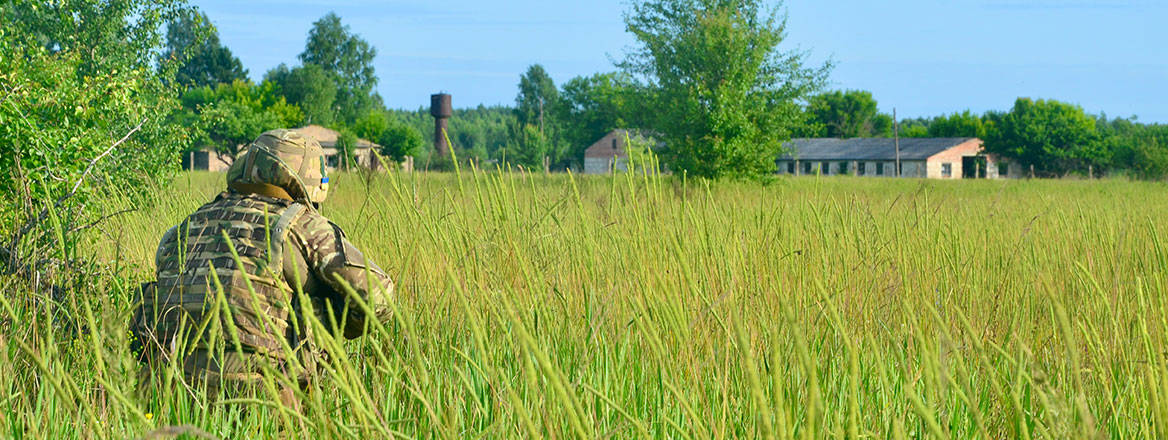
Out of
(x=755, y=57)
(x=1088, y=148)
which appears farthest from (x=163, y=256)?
(x=1088, y=148)

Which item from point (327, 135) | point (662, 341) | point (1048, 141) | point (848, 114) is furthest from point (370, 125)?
point (662, 341)

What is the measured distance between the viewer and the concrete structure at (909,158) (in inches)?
2443

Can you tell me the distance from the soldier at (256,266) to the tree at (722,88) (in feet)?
60.1

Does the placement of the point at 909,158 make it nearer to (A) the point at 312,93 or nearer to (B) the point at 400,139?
(B) the point at 400,139

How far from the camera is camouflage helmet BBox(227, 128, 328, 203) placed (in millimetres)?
2791

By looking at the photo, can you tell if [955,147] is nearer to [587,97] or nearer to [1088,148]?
[1088,148]

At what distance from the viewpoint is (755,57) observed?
22.3 m

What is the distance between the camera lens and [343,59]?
6219 centimetres

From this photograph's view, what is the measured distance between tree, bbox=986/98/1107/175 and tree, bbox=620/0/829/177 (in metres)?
A: 48.5

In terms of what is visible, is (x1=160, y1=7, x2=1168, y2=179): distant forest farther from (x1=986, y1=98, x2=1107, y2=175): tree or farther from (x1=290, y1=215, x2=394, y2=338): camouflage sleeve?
(x1=290, y1=215, x2=394, y2=338): camouflage sleeve

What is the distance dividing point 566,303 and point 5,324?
2.16 m

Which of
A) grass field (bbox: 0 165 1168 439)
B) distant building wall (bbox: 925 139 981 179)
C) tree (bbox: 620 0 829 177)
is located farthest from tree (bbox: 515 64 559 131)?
grass field (bbox: 0 165 1168 439)

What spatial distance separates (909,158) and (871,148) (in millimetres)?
3781

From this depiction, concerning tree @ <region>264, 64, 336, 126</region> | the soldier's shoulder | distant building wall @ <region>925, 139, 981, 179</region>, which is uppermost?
tree @ <region>264, 64, 336, 126</region>
